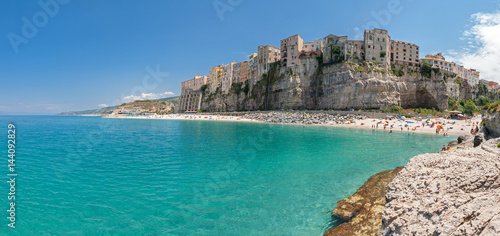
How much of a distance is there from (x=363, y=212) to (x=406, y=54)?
74.6 metres

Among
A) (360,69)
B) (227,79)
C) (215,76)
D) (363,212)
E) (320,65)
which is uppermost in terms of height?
(215,76)

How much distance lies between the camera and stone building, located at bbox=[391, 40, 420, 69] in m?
64.6

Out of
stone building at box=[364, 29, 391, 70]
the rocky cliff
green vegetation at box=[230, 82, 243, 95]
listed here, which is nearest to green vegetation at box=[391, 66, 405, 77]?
stone building at box=[364, 29, 391, 70]

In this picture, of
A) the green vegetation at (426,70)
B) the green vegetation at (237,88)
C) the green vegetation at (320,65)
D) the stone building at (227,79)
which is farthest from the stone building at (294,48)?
the green vegetation at (426,70)

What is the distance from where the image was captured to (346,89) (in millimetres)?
59594

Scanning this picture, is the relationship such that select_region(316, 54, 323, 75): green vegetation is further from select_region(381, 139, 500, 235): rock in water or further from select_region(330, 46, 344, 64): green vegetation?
select_region(381, 139, 500, 235): rock in water

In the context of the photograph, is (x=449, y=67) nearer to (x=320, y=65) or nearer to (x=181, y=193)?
(x=320, y=65)

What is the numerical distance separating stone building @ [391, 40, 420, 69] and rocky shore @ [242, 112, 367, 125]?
2663 cm

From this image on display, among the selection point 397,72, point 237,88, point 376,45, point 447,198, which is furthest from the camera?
point 237,88

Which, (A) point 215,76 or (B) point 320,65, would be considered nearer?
(B) point 320,65

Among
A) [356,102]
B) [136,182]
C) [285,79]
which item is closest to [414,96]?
[356,102]

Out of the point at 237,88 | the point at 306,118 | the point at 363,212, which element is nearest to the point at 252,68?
the point at 237,88

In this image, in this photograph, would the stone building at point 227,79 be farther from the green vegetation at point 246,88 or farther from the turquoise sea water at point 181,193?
the turquoise sea water at point 181,193

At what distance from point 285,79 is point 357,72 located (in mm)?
20882
